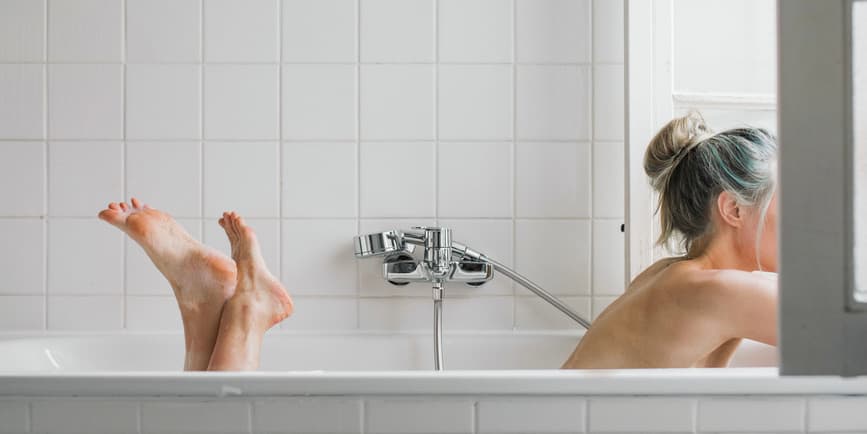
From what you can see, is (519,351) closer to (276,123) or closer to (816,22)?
(276,123)

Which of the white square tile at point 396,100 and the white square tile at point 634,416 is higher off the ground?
the white square tile at point 396,100

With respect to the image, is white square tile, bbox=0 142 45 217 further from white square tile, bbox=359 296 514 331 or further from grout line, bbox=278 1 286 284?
white square tile, bbox=359 296 514 331

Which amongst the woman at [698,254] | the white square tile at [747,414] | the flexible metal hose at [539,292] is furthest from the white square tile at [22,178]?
the white square tile at [747,414]

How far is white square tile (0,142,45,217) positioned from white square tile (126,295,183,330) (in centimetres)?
29

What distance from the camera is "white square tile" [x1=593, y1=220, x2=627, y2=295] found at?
1.73 metres

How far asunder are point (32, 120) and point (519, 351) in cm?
121

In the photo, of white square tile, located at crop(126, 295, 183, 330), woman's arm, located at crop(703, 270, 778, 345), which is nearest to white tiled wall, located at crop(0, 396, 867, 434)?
woman's arm, located at crop(703, 270, 778, 345)

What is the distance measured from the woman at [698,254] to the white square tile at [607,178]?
1.14 ft

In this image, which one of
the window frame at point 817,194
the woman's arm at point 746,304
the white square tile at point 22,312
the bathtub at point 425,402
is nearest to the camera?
the window frame at point 817,194

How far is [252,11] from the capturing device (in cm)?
172

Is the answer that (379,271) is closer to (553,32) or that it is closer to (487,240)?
(487,240)

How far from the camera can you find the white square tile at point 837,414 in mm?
911

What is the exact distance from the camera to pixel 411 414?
0.90 meters

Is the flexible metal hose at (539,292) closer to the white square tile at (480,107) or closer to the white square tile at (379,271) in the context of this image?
the white square tile at (379,271)
